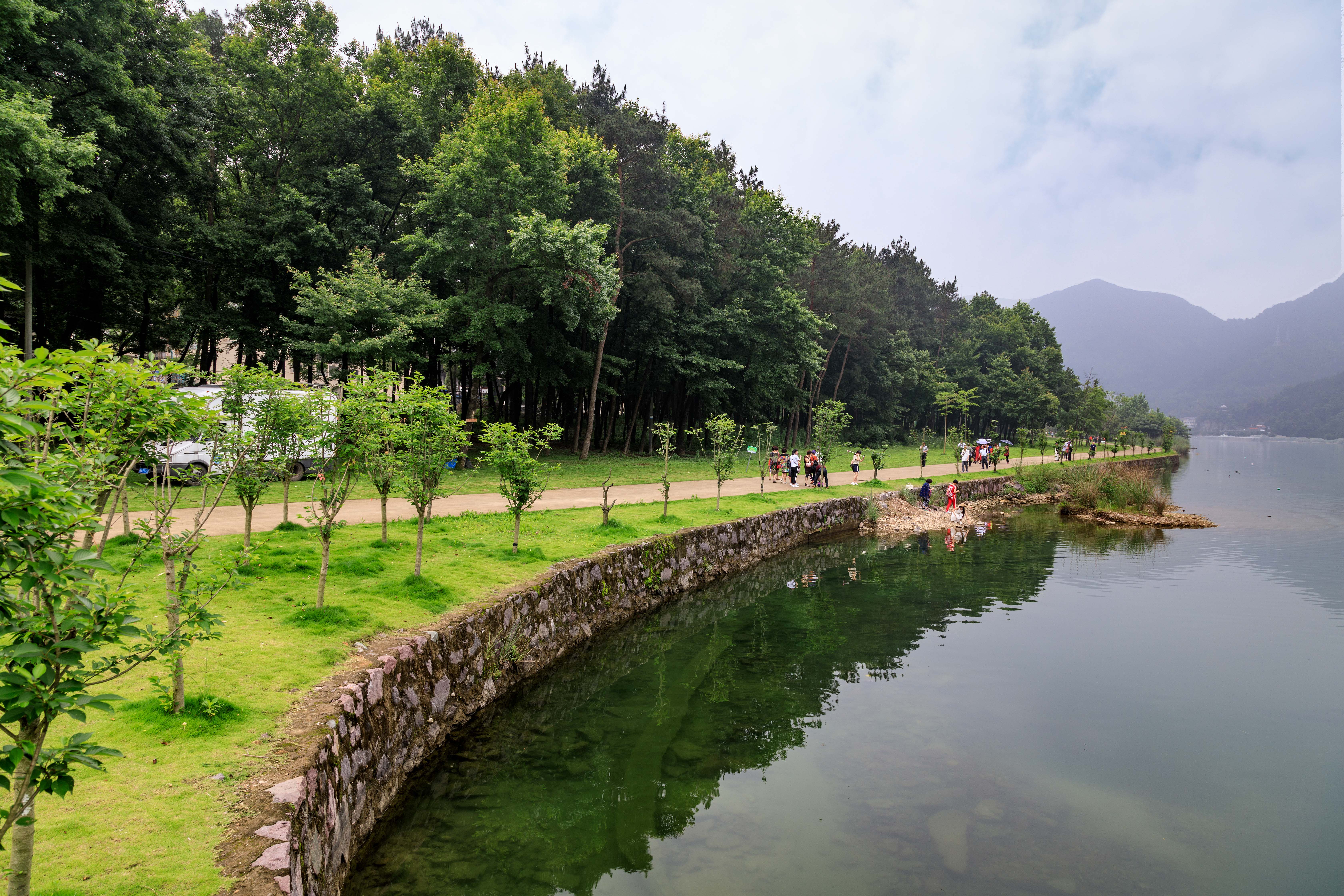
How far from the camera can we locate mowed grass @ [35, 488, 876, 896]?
4320mm

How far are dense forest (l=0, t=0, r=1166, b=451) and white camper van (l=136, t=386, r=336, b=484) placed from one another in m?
4.60

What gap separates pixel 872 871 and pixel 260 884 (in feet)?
17.6

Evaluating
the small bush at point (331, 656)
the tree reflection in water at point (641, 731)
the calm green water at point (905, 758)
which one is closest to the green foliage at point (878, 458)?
the tree reflection in water at point (641, 731)

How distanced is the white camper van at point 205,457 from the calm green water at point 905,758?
16.2 ft

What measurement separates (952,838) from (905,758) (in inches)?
68.4

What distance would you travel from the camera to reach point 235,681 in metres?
6.73

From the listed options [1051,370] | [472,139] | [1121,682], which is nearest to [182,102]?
[472,139]

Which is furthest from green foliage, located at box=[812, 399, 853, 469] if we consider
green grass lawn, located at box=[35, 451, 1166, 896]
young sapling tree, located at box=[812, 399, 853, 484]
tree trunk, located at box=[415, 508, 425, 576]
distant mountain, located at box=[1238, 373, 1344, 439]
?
distant mountain, located at box=[1238, 373, 1344, 439]

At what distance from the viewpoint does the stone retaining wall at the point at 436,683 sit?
216 inches

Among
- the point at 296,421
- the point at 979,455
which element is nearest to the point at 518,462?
the point at 296,421

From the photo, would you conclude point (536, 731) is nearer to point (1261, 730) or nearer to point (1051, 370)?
point (1261, 730)

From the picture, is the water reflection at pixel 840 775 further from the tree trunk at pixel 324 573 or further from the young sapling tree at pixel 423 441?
the young sapling tree at pixel 423 441

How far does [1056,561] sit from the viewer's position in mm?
22422

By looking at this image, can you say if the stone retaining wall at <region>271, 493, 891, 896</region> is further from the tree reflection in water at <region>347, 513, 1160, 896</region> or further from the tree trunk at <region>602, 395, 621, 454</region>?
the tree trunk at <region>602, 395, 621, 454</region>
